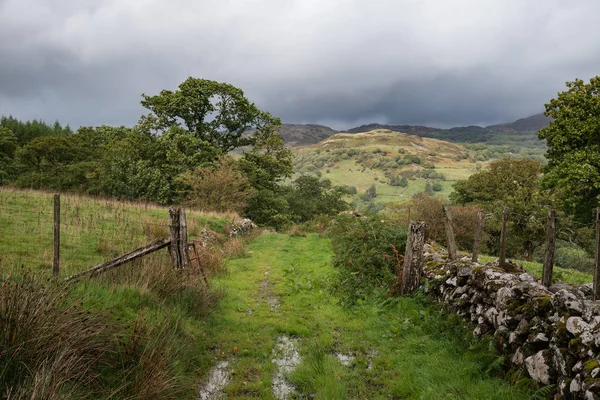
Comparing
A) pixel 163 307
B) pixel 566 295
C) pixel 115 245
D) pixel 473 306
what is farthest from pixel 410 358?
pixel 115 245

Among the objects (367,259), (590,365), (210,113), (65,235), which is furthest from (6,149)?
(590,365)

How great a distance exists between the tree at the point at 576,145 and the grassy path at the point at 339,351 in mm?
16032

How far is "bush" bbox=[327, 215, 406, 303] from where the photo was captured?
10062mm

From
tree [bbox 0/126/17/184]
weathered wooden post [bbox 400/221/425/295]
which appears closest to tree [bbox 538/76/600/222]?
weathered wooden post [bbox 400/221/425/295]

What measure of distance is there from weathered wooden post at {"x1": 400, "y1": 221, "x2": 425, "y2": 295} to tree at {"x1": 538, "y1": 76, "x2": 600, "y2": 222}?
14.0 meters

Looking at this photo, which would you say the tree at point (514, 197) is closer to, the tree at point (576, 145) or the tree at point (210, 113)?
the tree at point (576, 145)

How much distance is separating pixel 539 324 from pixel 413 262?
440cm

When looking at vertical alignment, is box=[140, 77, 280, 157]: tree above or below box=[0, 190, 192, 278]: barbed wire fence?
above

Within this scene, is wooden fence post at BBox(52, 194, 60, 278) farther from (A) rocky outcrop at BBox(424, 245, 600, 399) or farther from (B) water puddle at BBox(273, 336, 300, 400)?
(A) rocky outcrop at BBox(424, 245, 600, 399)

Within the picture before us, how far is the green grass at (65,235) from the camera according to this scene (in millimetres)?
8508

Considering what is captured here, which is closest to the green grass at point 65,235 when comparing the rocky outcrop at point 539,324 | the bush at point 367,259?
the bush at point 367,259

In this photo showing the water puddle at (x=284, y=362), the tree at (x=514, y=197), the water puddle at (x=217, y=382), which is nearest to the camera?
the water puddle at (x=217, y=382)

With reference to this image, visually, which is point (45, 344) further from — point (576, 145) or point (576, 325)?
point (576, 145)

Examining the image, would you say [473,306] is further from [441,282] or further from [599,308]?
[599,308]
